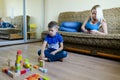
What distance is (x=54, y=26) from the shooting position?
Answer: 170cm

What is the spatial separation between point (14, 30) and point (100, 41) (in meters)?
2.10

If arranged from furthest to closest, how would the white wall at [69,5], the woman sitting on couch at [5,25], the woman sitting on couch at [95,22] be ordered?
the woman sitting on couch at [5,25] → the white wall at [69,5] → the woman sitting on couch at [95,22]

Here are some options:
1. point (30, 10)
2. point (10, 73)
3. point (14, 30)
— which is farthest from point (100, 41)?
point (30, 10)

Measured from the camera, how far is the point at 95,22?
7.57 feet

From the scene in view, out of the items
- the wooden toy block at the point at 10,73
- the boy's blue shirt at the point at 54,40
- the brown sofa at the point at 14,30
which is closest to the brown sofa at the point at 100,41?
the boy's blue shirt at the point at 54,40

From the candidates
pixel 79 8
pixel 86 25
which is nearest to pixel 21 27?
pixel 79 8

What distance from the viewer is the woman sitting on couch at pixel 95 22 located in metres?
2.19

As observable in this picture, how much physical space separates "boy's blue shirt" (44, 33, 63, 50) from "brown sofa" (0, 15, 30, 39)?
1.58 meters

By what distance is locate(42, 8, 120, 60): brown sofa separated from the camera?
73.4 inches

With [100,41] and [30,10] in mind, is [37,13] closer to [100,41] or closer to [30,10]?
[30,10]

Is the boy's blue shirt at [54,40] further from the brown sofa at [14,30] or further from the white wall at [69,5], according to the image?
the brown sofa at [14,30]

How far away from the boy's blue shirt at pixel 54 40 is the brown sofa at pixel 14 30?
1.58 m

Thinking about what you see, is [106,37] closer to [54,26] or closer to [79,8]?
[54,26]

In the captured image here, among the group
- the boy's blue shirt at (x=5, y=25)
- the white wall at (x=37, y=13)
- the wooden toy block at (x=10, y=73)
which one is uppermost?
the white wall at (x=37, y=13)
